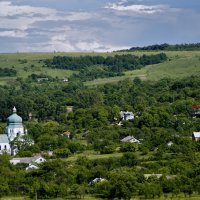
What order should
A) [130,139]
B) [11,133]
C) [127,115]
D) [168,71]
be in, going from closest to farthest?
[130,139] → [11,133] → [127,115] → [168,71]

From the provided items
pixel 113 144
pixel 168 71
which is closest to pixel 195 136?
pixel 113 144

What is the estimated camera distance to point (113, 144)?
91.3 m

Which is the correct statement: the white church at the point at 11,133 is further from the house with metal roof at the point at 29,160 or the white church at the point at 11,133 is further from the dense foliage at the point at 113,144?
the house with metal roof at the point at 29,160

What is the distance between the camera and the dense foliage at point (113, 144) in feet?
219

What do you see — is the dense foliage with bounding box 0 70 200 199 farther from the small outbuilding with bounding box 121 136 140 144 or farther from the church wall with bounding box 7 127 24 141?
the church wall with bounding box 7 127 24 141

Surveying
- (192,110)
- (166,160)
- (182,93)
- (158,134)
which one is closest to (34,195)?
(166,160)

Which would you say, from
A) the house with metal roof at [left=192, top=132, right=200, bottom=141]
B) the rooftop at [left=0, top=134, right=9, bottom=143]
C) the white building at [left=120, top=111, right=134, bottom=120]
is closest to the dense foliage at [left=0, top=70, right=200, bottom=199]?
the white building at [left=120, top=111, right=134, bottom=120]

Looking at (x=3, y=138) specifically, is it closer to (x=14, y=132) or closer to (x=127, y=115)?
(x=14, y=132)

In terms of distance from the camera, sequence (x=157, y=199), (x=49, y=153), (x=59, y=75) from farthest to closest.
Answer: (x=59, y=75), (x=49, y=153), (x=157, y=199)

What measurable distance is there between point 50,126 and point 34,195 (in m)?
43.0

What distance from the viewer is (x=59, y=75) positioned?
656 feet

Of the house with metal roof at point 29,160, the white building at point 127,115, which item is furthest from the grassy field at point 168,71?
the house with metal roof at point 29,160

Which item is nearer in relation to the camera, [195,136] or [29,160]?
[29,160]

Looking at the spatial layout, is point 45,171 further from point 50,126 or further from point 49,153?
point 50,126
